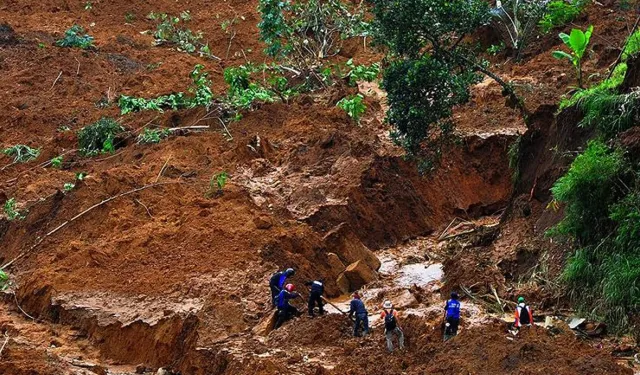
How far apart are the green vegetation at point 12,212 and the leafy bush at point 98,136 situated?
3379 millimetres

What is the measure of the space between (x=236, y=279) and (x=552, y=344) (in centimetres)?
635

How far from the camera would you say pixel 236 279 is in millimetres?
16406

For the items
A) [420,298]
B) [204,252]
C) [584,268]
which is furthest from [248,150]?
[584,268]

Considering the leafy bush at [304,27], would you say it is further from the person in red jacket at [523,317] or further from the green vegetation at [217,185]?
the person in red jacket at [523,317]

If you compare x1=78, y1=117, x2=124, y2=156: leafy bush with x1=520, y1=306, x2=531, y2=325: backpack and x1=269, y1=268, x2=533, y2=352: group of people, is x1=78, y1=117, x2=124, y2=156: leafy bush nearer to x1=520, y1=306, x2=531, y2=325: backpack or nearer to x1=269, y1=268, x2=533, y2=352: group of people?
x1=269, y1=268, x2=533, y2=352: group of people

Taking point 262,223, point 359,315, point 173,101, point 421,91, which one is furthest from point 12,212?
point 359,315

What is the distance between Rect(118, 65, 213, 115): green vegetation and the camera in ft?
82.5

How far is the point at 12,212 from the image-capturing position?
2016cm

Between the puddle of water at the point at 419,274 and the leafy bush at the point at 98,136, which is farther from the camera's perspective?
the leafy bush at the point at 98,136

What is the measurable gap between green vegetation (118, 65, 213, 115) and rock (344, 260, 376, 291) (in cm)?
875

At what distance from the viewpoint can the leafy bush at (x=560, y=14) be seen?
90.7 feet

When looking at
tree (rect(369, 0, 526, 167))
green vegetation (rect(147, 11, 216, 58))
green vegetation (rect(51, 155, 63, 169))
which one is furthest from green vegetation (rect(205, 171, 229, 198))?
green vegetation (rect(147, 11, 216, 58))

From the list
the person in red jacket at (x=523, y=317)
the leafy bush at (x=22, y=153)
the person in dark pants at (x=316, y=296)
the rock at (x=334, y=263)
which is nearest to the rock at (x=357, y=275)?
the rock at (x=334, y=263)

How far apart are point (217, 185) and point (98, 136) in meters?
5.61
